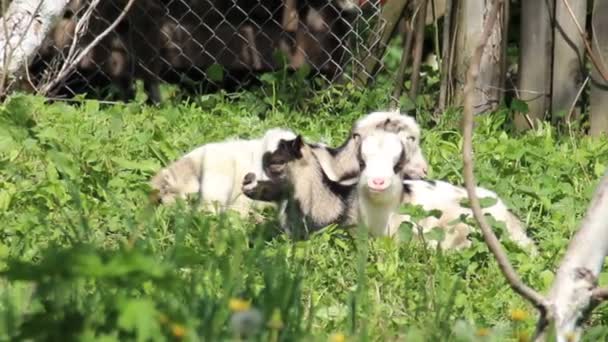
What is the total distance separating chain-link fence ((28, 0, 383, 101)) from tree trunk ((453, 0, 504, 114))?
0.88m

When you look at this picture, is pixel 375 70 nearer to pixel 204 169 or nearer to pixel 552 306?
pixel 204 169

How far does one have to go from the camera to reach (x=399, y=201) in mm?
4941

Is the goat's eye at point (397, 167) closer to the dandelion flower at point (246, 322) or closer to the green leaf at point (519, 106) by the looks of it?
the green leaf at point (519, 106)

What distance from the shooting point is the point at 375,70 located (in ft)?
23.3

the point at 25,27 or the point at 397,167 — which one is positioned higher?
the point at 25,27

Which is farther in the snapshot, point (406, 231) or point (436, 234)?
point (406, 231)

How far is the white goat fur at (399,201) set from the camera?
189 inches

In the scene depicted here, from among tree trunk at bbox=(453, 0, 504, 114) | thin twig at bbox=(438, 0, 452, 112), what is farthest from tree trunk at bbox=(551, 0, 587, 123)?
thin twig at bbox=(438, 0, 452, 112)

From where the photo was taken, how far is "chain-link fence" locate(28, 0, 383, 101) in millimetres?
7430

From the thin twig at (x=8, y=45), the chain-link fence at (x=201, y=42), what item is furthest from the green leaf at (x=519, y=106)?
the thin twig at (x=8, y=45)

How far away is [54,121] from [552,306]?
11.6 feet

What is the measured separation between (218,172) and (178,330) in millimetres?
Result: 2662

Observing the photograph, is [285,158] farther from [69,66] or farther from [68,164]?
[69,66]

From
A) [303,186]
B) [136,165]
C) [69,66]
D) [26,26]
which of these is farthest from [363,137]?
[69,66]
